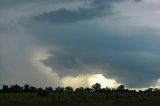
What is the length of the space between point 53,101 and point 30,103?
15.4 ft

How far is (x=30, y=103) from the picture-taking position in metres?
52.5

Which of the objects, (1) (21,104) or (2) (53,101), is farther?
(2) (53,101)

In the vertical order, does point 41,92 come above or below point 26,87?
below

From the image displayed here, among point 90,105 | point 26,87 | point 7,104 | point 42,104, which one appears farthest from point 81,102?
point 26,87

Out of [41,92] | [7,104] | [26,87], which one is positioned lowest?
[7,104]

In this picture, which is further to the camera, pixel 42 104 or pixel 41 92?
pixel 41 92

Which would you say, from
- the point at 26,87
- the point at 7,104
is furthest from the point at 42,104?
the point at 26,87

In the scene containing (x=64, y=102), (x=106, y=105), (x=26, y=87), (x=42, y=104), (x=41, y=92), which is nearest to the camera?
(x=42, y=104)

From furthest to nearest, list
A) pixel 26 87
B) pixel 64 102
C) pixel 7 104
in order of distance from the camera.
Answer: pixel 26 87, pixel 64 102, pixel 7 104

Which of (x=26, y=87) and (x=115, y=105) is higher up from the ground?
(x=26, y=87)

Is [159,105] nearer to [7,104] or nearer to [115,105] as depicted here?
[115,105]

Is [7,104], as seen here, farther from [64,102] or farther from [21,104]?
[64,102]

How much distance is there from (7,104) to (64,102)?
32.4 ft

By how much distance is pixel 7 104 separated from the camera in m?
50.0
